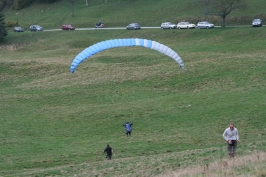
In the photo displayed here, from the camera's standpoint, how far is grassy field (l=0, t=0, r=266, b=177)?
22.0m

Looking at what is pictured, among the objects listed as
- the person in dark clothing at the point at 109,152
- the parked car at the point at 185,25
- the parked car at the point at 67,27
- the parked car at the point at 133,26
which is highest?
the parked car at the point at 67,27

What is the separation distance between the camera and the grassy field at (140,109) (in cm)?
2202

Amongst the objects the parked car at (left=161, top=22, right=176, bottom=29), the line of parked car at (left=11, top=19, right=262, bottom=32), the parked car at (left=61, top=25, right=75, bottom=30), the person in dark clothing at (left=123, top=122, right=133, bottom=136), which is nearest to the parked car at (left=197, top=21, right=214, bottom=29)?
the line of parked car at (left=11, top=19, right=262, bottom=32)

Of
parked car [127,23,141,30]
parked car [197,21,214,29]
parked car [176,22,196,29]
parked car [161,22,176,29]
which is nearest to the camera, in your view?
parked car [197,21,214,29]

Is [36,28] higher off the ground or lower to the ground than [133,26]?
higher

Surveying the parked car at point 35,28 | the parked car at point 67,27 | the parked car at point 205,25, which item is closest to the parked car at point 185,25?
the parked car at point 205,25

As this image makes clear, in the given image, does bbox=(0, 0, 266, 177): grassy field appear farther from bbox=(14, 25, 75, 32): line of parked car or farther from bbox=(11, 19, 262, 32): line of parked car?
bbox=(14, 25, 75, 32): line of parked car

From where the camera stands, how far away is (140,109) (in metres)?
36.7

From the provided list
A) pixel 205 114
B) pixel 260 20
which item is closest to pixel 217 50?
pixel 260 20

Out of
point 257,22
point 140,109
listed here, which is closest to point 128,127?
point 140,109

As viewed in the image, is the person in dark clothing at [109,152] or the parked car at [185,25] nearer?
the person in dark clothing at [109,152]

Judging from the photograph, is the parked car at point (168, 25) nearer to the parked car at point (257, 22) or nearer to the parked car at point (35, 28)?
the parked car at point (257, 22)

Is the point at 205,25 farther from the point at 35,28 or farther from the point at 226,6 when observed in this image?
the point at 35,28

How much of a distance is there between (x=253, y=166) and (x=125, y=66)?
3914 centimetres
